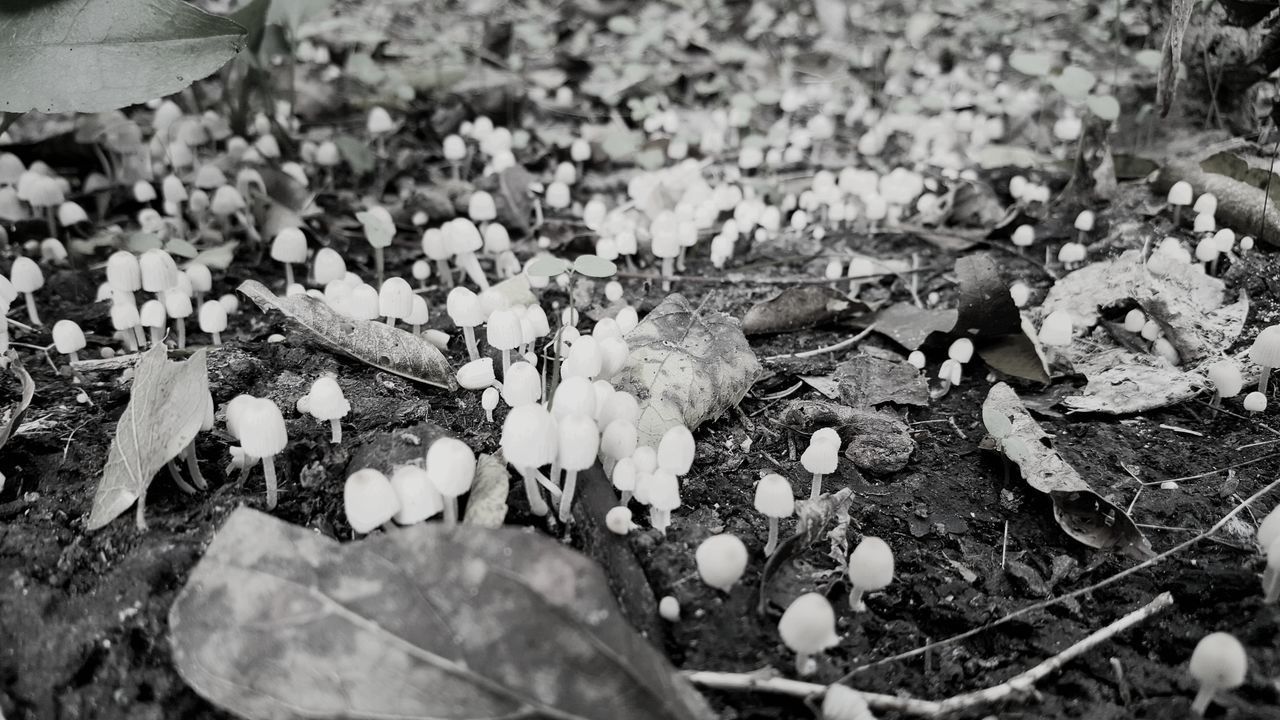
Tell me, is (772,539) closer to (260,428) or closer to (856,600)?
(856,600)

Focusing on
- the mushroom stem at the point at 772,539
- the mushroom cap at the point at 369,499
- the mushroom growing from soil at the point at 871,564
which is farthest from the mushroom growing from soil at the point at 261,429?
the mushroom growing from soil at the point at 871,564

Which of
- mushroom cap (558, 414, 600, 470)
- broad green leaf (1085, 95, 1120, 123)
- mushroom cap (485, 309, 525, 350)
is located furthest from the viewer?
broad green leaf (1085, 95, 1120, 123)

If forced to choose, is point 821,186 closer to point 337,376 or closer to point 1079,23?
point 337,376

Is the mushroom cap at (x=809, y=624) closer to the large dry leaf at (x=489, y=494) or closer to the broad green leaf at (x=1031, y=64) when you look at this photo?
the large dry leaf at (x=489, y=494)

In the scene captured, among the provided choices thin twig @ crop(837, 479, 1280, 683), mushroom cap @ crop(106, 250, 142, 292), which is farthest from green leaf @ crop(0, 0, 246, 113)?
thin twig @ crop(837, 479, 1280, 683)

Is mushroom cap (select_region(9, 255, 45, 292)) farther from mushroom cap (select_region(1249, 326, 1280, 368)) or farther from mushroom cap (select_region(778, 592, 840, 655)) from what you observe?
mushroom cap (select_region(1249, 326, 1280, 368))

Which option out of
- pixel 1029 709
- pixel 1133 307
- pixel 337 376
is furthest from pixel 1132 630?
pixel 337 376
